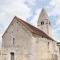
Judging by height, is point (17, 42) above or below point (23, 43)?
above

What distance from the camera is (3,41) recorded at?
22.2 metres

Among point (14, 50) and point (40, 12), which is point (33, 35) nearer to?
point (14, 50)

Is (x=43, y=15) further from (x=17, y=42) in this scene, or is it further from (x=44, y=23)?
(x=17, y=42)

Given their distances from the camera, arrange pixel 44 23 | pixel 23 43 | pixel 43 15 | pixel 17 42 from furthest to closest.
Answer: pixel 43 15
pixel 44 23
pixel 17 42
pixel 23 43

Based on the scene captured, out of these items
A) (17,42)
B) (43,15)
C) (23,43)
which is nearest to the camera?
(23,43)

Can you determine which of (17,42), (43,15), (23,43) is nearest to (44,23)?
(43,15)

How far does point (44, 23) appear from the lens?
32875 mm

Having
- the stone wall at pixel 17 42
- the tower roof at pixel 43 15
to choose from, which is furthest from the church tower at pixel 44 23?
the stone wall at pixel 17 42

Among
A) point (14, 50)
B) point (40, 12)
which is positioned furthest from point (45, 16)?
point (14, 50)

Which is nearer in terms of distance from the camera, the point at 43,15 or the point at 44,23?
the point at 44,23

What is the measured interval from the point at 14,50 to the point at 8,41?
2.07 m

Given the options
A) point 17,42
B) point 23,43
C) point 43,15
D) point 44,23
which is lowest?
point 23,43

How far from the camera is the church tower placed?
105ft

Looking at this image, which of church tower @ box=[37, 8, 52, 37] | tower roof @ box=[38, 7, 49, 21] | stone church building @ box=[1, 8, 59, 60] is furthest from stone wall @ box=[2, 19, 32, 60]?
tower roof @ box=[38, 7, 49, 21]
